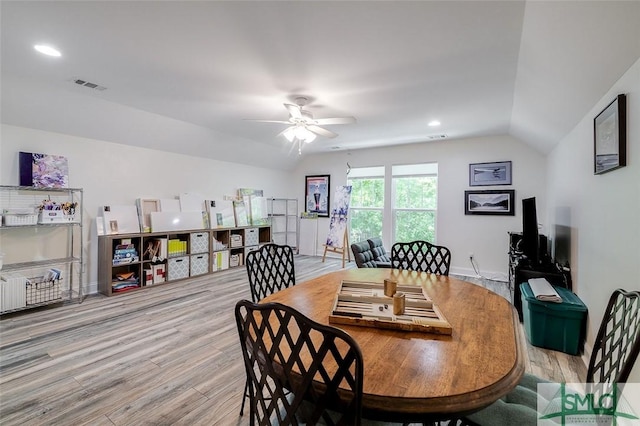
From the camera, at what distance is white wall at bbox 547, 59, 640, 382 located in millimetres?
1712

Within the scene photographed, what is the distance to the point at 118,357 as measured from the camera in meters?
2.44

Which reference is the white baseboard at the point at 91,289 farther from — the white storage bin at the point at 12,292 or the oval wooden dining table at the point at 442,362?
the oval wooden dining table at the point at 442,362

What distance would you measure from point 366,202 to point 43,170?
18.0 feet

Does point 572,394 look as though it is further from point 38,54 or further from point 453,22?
point 38,54

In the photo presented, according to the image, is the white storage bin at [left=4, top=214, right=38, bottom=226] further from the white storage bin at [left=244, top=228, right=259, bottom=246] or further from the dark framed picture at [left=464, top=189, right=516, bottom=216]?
the dark framed picture at [left=464, top=189, right=516, bottom=216]

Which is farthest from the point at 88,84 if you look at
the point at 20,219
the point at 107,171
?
the point at 20,219

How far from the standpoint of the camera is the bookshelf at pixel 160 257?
4.06 metres

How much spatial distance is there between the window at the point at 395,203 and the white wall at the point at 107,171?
3093mm

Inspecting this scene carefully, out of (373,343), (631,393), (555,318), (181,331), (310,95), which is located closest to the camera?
(373,343)

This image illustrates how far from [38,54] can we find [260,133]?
306cm

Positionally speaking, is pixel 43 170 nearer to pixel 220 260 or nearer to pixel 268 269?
pixel 220 260

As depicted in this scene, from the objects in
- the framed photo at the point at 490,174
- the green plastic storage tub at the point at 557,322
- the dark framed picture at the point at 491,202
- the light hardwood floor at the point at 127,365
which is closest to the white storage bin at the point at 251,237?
the light hardwood floor at the point at 127,365

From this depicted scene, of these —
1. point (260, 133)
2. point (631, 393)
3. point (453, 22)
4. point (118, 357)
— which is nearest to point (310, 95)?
point (453, 22)

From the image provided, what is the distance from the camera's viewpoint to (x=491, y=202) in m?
5.13
